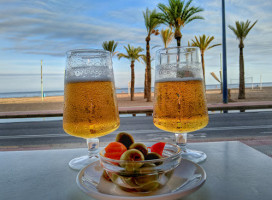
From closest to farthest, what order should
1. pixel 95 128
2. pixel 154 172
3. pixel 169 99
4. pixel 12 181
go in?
pixel 154 172, pixel 12 181, pixel 95 128, pixel 169 99

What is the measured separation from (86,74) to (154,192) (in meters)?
0.70

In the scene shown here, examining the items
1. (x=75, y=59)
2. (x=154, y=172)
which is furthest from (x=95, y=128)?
(x=154, y=172)

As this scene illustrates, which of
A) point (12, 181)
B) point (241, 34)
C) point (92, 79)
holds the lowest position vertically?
point (12, 181)

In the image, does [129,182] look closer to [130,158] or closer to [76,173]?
[130,158]

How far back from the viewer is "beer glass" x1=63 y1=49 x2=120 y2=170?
116 cm

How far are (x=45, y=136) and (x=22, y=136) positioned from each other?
3.09 feet

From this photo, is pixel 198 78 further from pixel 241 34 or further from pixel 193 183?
pixel 241 34

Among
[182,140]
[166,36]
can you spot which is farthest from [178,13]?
[182,140]

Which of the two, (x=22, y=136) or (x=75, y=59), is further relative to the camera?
(x=22, y=136)

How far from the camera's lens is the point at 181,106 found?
124 centimetres

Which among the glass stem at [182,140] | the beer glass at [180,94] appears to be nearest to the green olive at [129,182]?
the beer glass at [180,94]

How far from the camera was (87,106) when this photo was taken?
1.16 m

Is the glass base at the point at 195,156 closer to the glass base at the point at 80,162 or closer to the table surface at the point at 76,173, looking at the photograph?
the table surface at the point at 76,173

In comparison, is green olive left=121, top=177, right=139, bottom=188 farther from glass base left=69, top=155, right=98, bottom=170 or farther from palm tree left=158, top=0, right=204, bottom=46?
palm tree left=158, top=0, right=204, bottom=46
